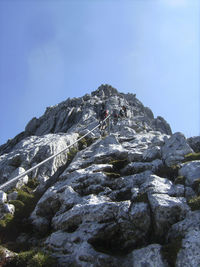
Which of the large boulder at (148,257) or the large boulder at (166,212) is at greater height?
the large boulder at (166,212)

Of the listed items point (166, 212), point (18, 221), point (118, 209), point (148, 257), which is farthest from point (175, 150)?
point (18, 221)

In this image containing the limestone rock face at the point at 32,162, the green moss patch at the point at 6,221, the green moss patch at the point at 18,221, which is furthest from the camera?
the limestone rock face at the point at 32,162

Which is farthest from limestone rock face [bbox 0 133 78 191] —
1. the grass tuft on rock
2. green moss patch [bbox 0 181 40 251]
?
the grass tuft on rock

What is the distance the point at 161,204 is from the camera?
1010 centimetres

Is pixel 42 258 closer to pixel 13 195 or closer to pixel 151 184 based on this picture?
pixel 151 184

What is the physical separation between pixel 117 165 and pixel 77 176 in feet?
12.8

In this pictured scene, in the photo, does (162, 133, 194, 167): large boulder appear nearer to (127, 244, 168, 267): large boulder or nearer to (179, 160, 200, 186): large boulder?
(179, 160, 200, 186): large boulder

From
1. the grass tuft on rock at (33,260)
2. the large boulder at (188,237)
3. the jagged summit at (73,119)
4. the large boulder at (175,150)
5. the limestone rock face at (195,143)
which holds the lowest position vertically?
the grass tuft on rock at (33,260)

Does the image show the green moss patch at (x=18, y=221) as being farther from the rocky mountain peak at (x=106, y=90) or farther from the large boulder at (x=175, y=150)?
the rocky mountain peak at (x=106, y=90)

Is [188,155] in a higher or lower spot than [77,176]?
higher

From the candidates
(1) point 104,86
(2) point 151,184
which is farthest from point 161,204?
(1) point 104,86

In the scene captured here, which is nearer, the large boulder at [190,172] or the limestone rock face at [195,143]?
the large boulder at [190,172]

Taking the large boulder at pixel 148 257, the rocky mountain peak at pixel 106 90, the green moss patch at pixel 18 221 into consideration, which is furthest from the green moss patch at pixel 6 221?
the rocky mountain peak at pixel 106 90

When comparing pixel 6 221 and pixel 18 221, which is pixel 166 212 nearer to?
pixel 18 221
